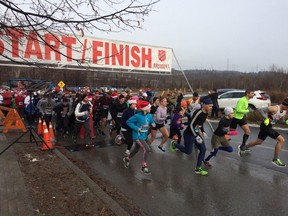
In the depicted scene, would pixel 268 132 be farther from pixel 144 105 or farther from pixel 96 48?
pixel 96 48

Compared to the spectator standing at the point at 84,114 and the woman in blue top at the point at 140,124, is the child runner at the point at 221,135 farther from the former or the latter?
the spectator standing at the point at 84,114

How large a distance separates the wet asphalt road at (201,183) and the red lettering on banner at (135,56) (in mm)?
10408

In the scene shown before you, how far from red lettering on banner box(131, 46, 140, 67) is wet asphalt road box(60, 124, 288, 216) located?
10408 millimetres

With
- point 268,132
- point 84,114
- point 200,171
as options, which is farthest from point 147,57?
point 200,171

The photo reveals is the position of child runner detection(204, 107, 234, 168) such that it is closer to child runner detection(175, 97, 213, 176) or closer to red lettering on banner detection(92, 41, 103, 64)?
child runner detection(175, 97, 213, 176)

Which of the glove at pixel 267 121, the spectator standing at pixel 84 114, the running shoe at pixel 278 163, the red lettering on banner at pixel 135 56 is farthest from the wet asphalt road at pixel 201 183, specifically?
the red lettering on banner at pixel 135 56

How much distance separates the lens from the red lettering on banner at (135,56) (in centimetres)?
1834

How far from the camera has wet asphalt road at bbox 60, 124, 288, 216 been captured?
4875 millimetres

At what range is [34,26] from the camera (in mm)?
3939

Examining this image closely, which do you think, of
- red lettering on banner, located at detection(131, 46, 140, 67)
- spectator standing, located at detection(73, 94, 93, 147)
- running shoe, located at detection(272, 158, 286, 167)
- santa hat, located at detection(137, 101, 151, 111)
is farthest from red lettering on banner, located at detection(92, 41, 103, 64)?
running shoe, located at detection(272, 158, 286, 167)

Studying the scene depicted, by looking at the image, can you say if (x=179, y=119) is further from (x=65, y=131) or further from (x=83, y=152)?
(x=65, y=131)

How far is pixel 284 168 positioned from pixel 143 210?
3956mm

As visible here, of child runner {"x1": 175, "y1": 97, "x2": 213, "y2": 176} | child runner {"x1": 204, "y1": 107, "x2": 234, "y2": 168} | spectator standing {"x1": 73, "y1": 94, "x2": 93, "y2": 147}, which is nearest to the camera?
child runner {"x1": 175, "y1": 97, "x2": 213, "y2": 176}

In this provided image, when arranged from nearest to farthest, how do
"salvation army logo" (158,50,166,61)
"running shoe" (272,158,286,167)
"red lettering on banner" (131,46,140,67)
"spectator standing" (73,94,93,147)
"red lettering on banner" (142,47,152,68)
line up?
"running shoe" (272,158,286,167), "spectator standing" (73,94,93,147), "red lettering on banner" (131,46,140,67), "red lettering on banner" (142,47,152,68), "salvation army logo" (158,50,166,61)
